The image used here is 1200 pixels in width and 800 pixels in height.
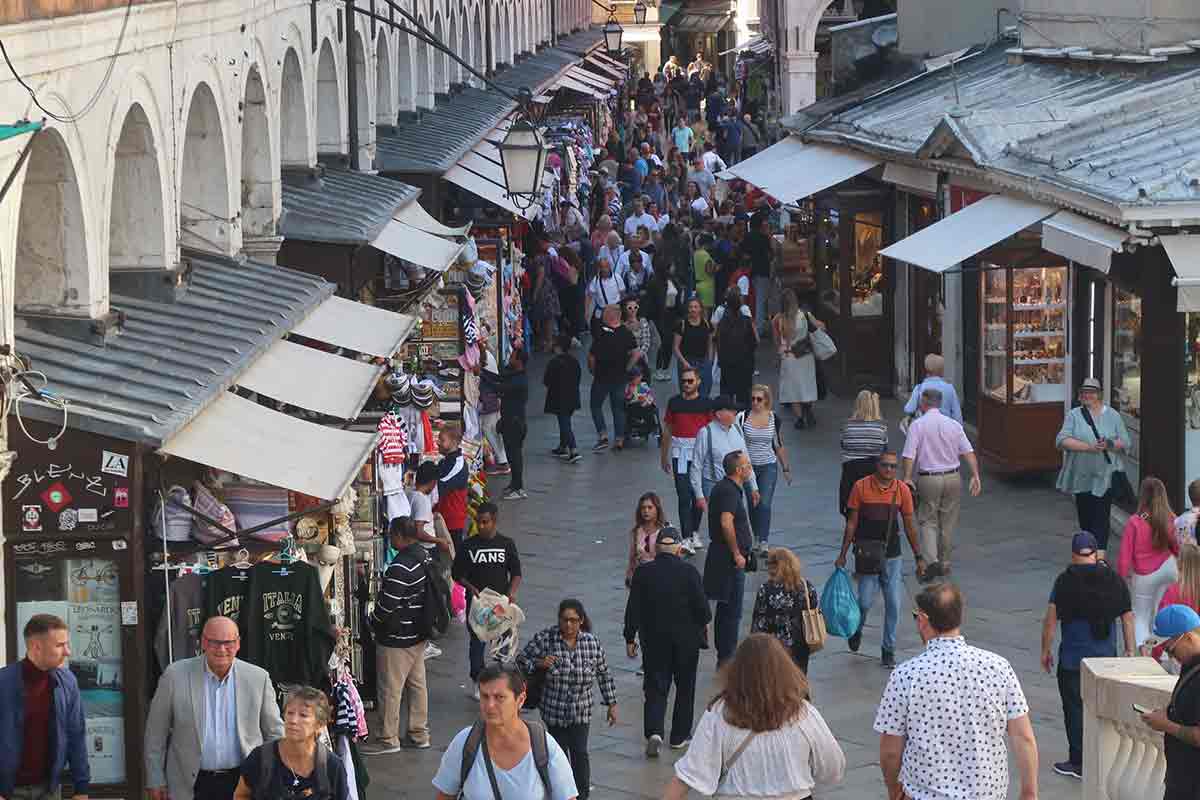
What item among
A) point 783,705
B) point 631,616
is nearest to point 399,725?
point 631,616

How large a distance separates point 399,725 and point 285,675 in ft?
7.59

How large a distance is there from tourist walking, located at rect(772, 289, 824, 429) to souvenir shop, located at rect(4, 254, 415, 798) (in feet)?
32.3

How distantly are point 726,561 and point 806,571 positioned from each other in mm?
3151

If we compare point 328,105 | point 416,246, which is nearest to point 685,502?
point 416,246

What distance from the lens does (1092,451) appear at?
15.4 metres

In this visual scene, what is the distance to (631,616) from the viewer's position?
1188cm

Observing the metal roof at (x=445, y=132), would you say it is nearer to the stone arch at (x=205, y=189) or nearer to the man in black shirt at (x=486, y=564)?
the stone arch at (x=205, y=189)

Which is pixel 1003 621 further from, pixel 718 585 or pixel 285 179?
pixel 285 179

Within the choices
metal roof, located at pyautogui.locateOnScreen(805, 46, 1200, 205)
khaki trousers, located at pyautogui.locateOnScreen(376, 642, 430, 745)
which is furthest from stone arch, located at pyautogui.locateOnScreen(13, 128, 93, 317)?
metal roof, located at pyautogui.locateOnScreen(805, 46, 1200, 205)

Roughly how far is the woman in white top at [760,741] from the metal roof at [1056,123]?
874 centimetres

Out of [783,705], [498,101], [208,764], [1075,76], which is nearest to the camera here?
[783,705]

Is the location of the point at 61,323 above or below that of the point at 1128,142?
below

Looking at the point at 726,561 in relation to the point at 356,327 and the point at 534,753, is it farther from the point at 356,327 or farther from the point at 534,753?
the point at 534,753

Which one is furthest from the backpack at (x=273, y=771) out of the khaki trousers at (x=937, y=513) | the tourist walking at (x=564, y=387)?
the tourist walking at (x=564, y=387)
